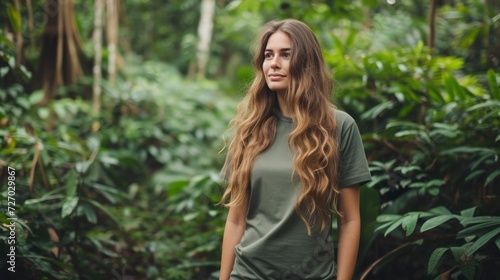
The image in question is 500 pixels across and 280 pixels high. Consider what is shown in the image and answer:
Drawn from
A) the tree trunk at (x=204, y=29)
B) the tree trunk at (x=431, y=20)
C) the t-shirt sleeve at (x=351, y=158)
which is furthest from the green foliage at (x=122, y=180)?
the tree trunk at (x=431, y=20)

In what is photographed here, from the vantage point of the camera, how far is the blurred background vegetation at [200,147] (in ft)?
9.09

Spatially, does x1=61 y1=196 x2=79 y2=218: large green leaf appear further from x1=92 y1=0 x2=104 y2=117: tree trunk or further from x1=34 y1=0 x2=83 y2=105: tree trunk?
x1=92 y1=0 x2=104 y2=117: tree trunk

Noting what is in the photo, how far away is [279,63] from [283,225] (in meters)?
0.73

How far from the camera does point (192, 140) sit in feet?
23.1

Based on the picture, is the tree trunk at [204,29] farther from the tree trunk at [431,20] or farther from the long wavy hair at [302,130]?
the long wavy hair at [302,130]

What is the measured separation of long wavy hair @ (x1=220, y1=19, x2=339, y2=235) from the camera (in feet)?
6.35

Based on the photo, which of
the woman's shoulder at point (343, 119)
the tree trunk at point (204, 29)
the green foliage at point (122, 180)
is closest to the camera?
the woman's shoulder at point (343, 119)

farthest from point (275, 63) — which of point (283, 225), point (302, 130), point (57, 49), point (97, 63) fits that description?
point (97, 63)

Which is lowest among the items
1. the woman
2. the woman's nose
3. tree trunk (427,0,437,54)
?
the woman

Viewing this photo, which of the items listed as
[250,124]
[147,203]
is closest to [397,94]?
[250,124]

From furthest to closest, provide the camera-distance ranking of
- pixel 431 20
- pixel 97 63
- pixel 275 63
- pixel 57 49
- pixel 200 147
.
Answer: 1. pixel 200 147
2. pixel 97 63
3. pixel 57 49
4. pixel 431 20
5. pixel 275 63

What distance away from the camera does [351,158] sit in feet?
6.44

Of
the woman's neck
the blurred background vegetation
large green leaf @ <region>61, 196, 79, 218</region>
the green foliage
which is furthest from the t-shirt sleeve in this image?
large green leaf @ <region>61, 196, 79, 218</region>

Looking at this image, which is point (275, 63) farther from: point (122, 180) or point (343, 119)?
point (122, 180)
